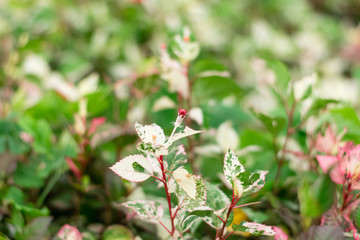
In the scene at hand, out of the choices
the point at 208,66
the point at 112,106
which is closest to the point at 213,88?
the point at 208,66

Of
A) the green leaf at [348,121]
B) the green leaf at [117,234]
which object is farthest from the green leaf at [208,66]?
the green leaf at [117,234]

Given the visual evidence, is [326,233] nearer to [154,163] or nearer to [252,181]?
[252,181]

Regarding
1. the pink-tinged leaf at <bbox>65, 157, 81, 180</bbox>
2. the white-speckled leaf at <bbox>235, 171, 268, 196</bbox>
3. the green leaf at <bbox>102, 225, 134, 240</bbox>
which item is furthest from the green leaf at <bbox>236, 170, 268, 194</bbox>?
the pink-tinged leaf at <bbox>65, 157, 81, 180</bbox>

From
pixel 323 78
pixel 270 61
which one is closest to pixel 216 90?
pixel 270 61

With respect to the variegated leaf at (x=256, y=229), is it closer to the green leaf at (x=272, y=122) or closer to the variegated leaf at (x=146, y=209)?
the variegated leaf at (x=146, y=209)

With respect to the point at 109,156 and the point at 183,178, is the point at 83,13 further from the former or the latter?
the point at 183,178

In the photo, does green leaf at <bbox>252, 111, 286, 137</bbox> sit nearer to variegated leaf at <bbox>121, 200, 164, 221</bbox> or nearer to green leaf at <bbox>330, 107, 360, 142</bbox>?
green leaf at <bbox>330, 107, 360, 142</bbox>

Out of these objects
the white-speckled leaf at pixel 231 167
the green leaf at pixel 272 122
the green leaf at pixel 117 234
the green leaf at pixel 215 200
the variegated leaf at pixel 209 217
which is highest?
the white-speckled leaf at pixel 231 167
